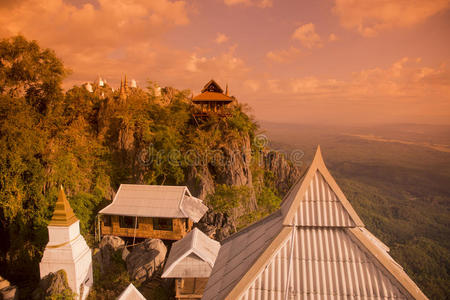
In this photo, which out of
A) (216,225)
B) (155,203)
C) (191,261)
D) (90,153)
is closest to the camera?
(191,261)

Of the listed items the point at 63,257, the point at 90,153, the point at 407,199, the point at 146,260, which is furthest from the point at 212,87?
the point at 407,199

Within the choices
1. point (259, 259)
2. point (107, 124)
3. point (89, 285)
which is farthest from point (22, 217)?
point (259, 259)

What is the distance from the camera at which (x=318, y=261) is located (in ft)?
14.2

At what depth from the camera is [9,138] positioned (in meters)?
14.4

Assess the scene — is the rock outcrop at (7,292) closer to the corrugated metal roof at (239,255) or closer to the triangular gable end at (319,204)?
the corrugated metal roof at (239,255)

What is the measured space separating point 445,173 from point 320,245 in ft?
588

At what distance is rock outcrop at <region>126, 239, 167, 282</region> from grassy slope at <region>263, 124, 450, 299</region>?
11.2 meters

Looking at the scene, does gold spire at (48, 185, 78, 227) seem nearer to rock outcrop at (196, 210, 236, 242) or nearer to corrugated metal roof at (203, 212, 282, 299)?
corrugated metal roof at (203, 212, 282, 299)

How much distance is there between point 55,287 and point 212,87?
2084cm

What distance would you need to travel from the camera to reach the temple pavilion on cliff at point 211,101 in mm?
23406

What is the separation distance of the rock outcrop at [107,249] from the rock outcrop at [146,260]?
137 centimetres

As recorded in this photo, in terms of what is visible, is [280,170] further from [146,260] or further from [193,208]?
[146,260]

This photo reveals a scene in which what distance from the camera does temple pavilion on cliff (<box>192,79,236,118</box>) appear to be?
23406mm

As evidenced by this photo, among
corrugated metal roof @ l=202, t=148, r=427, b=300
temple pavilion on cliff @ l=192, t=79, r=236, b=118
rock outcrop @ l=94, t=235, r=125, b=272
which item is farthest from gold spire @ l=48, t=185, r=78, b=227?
temple pavilion on cliff @ l=192, t=79, r=236, b=118
